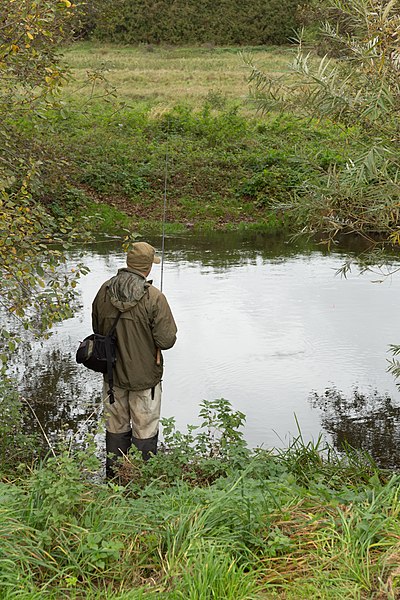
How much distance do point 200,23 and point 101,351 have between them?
42.8 meters

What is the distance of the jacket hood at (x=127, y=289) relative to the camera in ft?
21.2

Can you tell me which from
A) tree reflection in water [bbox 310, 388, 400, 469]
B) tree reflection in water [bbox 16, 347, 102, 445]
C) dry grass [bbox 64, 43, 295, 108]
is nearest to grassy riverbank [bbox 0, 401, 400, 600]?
tree reflection in water [bbox 310, 388, 400, 469]

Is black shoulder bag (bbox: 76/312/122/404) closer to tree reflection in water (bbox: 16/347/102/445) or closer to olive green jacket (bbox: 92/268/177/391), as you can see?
olive green jacket (bbox: 92/268/177/391)

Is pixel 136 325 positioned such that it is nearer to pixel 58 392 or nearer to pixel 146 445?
pixel 146 445

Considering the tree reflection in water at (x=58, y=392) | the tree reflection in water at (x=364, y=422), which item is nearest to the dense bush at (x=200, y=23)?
the tree reflection in water at (x=58, y=392)

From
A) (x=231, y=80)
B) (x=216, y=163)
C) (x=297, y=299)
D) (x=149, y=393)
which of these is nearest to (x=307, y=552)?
(x=149, y=393)

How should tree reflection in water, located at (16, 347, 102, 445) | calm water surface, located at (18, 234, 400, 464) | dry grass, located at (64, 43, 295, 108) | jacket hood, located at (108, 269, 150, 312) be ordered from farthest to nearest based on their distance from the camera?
dry grass, located at (64, 43, 295, 108) < calm water surface, located at (18, 234, 400, 464) < tree reflection in water, located at (16, 347, 102, 445) < jacket hood, located at (108, 269, 150, 312)

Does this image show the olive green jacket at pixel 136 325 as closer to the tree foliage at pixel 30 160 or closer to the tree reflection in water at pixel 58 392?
the tree foliage at pixel 30 160

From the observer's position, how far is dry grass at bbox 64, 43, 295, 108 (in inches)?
1176

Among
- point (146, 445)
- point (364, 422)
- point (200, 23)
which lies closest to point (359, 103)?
point (146, 445)

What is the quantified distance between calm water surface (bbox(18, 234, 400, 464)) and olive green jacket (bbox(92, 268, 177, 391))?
23.2 inches

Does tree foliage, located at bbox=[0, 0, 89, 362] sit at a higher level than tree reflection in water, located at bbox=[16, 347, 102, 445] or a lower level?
higher

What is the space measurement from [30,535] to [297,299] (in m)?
9.56

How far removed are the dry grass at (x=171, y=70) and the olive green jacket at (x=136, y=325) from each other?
18.1 m
